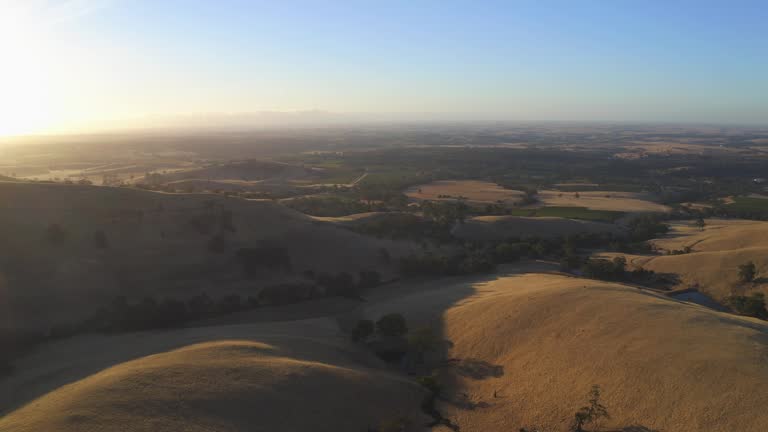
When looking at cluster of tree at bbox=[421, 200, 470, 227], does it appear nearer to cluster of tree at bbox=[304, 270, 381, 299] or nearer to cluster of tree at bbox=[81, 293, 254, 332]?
cluster of tree at bbox=[304, 270, 381, 299]

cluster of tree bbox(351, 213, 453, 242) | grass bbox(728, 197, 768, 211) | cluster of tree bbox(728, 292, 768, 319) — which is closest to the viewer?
cluster of tree bbox(728, 292, 768, 319)

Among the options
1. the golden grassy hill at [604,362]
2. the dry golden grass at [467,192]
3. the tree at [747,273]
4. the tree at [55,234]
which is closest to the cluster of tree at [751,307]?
the tree at [747,273]

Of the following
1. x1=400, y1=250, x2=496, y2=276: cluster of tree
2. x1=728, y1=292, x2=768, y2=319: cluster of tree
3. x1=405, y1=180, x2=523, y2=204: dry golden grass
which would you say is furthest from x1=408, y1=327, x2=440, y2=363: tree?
x1=405, y1=180, x2=523, y2=204: dry golden grass

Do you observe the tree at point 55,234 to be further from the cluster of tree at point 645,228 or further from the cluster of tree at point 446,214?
the cluster of tree at point 645,228

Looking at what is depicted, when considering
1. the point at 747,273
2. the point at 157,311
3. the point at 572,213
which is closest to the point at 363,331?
the point at 157,311

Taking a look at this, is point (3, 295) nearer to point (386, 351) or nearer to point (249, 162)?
point (386, 351)

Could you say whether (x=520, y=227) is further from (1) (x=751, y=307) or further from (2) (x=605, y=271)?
(1) (x=751, y=307)
